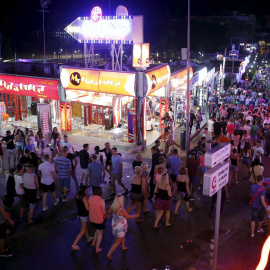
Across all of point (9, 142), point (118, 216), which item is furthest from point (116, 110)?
point (118, 216)

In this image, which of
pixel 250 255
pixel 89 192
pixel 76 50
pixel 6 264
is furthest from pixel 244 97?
pixel 76 50

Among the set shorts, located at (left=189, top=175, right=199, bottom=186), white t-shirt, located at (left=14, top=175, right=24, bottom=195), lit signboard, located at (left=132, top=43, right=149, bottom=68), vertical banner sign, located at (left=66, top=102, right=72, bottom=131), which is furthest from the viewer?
vertical banner sign, located at (left=66, top=102, right=72, bottom=131)

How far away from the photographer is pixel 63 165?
980 cm

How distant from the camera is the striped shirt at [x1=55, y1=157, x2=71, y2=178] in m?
9.73

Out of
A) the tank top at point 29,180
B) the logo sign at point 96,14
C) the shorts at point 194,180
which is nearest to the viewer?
the tank top at point 29,180

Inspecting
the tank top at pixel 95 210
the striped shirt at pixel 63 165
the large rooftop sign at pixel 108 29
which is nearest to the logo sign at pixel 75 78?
the large rooftop sign at pixel 108 29

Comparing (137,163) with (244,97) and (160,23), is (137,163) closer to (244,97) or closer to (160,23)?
(244,97)

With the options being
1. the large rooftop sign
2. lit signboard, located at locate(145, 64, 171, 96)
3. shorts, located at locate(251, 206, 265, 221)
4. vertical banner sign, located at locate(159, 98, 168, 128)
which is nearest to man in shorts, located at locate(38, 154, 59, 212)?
shorts, located at locate(251, 206, 265, 221)

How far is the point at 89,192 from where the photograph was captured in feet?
36.6

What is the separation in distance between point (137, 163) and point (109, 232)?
2.06 meters

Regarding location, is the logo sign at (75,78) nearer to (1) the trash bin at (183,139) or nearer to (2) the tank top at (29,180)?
(1) the trash bin at (183,139)

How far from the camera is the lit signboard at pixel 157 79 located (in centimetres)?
1562

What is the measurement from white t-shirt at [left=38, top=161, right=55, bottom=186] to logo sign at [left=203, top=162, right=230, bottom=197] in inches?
198

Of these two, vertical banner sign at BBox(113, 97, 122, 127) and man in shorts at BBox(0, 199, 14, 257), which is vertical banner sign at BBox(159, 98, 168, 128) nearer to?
vertical banner sign at BBox(113, 97, 122, 127)
